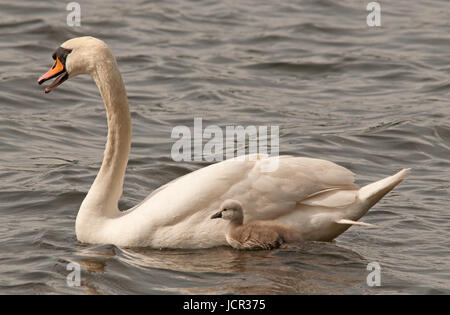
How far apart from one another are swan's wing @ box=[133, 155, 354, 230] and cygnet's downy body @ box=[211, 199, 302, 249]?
0.13 metres

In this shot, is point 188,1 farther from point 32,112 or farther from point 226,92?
point 32,112

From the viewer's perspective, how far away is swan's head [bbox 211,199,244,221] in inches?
308

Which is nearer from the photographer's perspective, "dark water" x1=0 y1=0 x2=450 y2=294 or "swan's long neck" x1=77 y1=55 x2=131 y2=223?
"dark water" x1=0 y1=0 x2=450 y2=294

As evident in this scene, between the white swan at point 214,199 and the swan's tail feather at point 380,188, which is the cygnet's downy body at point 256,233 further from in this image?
the swan's tail feather at point 380,188

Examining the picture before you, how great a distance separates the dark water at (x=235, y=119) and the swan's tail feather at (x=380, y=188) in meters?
0.49

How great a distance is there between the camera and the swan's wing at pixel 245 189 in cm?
799

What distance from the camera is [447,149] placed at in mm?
11727

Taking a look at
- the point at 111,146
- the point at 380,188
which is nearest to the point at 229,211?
the point at 380,188

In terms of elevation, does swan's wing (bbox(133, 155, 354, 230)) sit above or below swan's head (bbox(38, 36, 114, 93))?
below

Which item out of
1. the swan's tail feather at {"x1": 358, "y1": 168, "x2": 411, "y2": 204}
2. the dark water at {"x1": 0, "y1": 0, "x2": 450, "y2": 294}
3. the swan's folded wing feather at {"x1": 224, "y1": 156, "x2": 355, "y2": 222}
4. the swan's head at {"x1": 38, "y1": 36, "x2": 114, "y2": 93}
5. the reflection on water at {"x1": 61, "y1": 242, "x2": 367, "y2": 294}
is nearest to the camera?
the reflection on water at {"x1": 61, "y1": 242, "x2": 367, "y2": 294}

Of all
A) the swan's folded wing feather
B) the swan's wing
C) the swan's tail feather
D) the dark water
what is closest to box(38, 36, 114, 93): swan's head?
the swan's wing

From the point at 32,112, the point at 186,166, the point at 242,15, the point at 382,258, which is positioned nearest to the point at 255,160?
the point at 382,258

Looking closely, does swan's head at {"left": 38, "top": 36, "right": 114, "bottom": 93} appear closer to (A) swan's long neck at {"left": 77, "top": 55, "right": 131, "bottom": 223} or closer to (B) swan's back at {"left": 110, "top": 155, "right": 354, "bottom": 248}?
(A) swan's long neck at {"left": 77, "top": 55, "right": 131, "bottom": 223}

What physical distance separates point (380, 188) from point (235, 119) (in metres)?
4.65
